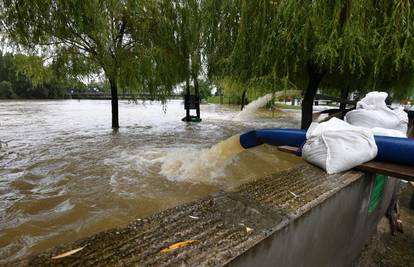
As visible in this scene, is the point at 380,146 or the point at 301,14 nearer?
the point at 380,146

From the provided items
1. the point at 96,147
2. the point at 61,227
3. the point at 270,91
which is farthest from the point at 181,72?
the point at 61,227

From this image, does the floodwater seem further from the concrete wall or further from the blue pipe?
the concrete wall

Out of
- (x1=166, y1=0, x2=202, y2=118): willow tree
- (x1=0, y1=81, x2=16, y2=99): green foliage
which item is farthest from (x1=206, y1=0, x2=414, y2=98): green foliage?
(x1=0, y1=81, x2=16, y2=99): green foliage

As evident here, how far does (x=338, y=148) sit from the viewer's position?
2.29m

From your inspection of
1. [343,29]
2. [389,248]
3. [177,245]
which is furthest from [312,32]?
A: [177,245]

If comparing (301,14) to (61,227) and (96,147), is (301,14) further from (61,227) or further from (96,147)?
(96,147)

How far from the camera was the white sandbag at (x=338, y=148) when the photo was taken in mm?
2211

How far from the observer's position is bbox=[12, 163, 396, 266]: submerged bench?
3.70ft

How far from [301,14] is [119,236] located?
371 centimetres

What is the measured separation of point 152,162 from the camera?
508 cm

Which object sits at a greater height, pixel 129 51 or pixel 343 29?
pixel 129 51

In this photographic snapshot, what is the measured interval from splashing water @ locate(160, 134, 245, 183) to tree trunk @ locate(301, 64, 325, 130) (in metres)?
2.04

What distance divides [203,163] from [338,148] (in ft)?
9.66

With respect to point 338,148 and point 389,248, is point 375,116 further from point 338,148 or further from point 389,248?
point 338,148
